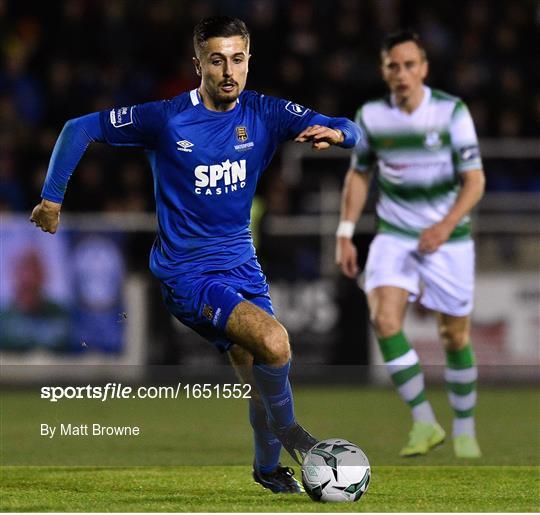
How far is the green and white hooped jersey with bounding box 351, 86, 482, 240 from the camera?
909 centimetres

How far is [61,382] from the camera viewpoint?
1358 cm

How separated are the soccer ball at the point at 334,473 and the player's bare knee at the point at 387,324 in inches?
97.1

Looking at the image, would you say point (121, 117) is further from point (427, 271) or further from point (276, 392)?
point (427, 271)

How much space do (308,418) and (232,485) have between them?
386 centimetres

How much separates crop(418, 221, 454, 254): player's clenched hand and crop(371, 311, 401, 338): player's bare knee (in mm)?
430

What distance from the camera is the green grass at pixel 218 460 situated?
21.3 feet

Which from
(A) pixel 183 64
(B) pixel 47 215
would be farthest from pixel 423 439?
(A) pixel 183 64

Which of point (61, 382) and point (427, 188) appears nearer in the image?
point (427, 188)

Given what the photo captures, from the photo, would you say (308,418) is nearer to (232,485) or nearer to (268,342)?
(232,485)

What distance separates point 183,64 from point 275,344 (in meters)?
9.53

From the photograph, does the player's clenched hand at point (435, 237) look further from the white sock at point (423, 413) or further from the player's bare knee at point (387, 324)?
the white sock at point (423, 413)

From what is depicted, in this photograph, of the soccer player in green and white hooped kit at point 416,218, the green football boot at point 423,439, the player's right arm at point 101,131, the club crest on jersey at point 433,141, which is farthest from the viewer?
the club crest on jersey at point 433,141

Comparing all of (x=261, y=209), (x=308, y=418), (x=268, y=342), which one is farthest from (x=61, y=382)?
(x=268, y=342)

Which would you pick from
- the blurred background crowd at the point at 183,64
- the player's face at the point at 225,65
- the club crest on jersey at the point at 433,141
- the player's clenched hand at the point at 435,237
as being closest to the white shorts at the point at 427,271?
the player's clenched hand at the point at 435,237
